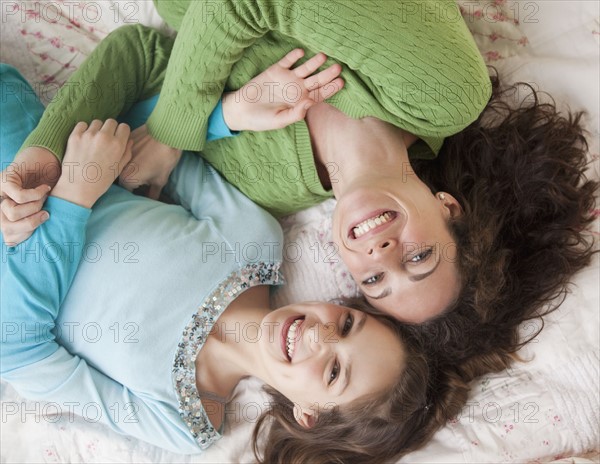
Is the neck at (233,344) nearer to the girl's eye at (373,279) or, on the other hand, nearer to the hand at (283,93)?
the girl's eye at (373,279)

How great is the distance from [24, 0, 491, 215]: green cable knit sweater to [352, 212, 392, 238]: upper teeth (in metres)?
0.23

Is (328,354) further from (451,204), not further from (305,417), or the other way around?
(451,204)

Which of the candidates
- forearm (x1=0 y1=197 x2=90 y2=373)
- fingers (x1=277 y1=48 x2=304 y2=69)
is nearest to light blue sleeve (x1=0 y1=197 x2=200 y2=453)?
forearm (x1=0 y1=197 x2=90 y2=373)

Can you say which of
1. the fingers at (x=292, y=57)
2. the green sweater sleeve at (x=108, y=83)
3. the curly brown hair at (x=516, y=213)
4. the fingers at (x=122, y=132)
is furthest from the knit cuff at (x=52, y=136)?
the curly brown hair at (x=516, y=213)

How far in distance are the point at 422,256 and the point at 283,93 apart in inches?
18.4

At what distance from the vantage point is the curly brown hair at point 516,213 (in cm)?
141

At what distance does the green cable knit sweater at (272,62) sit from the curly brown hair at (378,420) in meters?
0.41

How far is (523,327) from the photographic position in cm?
147

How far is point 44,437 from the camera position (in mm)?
1566

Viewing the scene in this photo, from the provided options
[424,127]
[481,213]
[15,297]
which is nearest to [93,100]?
[15,297]

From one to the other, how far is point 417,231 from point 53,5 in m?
1.10

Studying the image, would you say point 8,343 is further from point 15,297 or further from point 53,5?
point 53,5

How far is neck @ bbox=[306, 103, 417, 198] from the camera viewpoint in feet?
4.42

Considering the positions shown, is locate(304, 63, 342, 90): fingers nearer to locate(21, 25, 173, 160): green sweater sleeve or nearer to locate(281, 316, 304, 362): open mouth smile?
locate(21, 25, 173, 160): green sweater sleeve
